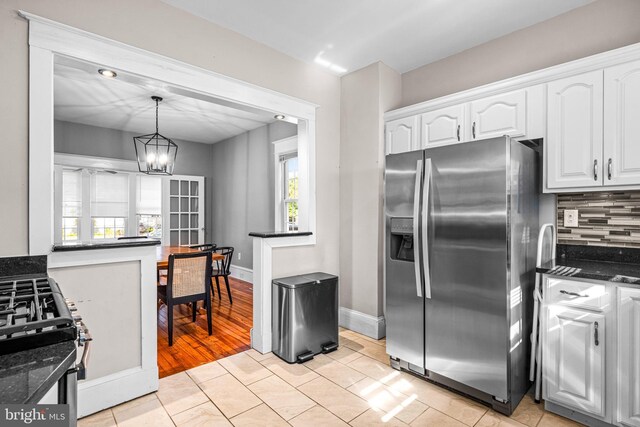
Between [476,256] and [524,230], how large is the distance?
412 mm

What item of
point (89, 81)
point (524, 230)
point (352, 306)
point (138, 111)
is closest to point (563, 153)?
point (524, 230)

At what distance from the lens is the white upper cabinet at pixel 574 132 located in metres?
2.15

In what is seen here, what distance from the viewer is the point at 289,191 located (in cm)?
513

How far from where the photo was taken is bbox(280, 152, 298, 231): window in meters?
5.07

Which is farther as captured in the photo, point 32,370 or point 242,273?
point 242,273

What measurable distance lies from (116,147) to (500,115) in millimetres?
5813

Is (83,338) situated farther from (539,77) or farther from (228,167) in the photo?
(228,167)

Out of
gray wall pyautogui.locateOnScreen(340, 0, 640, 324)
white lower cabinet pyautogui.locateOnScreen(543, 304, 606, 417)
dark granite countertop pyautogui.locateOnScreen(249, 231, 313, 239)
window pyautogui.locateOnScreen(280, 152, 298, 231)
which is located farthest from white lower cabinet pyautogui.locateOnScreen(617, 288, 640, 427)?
window pyautogui.locateOnScreen(280, 152, 298, 231)

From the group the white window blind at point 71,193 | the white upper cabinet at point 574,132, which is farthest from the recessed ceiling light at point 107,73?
the white window blind at point 71,193

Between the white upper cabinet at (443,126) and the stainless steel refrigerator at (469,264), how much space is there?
0.66 m

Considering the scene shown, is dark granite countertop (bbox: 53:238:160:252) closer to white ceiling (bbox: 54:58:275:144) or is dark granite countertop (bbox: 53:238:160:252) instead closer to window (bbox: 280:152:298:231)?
white ceiling (bbox: 54:58:275:144)

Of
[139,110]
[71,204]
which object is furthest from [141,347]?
[71,204]

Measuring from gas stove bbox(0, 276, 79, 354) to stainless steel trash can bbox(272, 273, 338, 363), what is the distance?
174 centimetres

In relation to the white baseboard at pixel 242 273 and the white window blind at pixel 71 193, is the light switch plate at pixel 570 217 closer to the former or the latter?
the white baseboard at pixel 242 273
